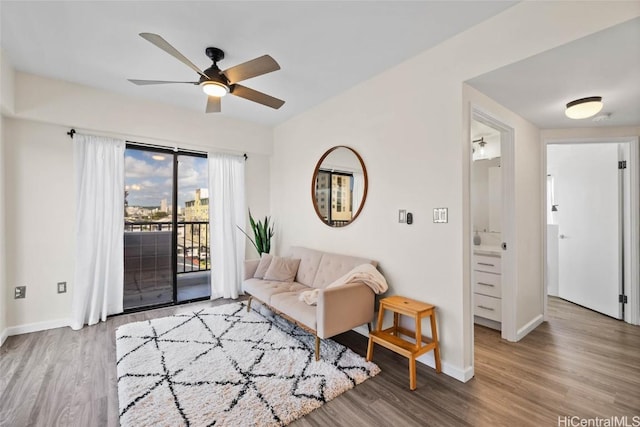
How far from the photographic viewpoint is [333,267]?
10.2 ft

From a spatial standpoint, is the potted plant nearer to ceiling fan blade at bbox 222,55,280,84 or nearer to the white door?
ceiling fan blade at bbox 222,55,280,84

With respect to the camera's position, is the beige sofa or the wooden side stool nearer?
the wooden side stool

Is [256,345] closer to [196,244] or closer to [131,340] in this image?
[131,340]

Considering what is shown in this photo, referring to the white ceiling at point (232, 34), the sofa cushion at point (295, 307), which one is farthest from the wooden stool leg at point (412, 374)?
the white ceiling at point (232, 34)

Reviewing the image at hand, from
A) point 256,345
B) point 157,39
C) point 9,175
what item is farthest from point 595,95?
point 9,175

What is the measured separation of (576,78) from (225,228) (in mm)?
4096

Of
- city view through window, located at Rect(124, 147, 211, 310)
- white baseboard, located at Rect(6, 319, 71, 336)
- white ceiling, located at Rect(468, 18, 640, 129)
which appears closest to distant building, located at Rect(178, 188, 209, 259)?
city view through window, located at Rect(124, 147, 211, 310)

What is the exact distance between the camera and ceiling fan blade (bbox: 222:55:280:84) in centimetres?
200

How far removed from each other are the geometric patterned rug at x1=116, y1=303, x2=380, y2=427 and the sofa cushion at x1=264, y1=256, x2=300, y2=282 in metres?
0.54

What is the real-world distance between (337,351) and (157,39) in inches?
107

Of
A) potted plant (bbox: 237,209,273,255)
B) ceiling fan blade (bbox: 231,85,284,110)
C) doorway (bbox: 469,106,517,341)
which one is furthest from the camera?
potted plant (bbox: 237,209,273,255)

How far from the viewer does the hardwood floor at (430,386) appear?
1727mm

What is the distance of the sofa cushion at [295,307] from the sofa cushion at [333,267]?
0.33m

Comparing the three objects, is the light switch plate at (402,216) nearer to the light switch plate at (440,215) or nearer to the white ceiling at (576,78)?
the light switch plate at (440,215)
